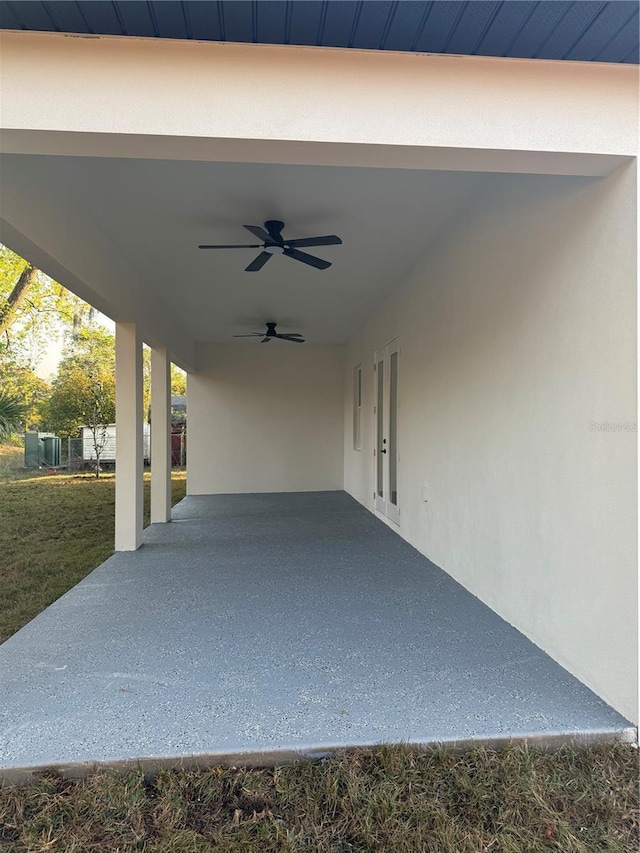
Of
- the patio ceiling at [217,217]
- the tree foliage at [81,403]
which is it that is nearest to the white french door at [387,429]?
the patio ceiling at [217,217]

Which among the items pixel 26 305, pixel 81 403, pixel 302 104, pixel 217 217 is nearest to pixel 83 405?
pixel 81 403

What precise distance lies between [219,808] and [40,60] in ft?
9.33

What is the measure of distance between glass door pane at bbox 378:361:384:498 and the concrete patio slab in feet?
7.64

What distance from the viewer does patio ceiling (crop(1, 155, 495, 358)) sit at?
3.10 m

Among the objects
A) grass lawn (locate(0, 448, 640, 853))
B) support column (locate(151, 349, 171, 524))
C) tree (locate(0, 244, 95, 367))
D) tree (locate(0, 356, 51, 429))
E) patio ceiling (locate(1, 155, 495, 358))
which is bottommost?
grass lawn (locate(0, 448, 640, 853))

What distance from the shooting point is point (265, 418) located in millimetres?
9727

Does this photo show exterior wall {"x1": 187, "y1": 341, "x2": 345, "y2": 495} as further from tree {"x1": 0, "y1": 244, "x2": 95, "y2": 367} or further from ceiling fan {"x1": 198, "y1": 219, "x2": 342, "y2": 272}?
ceiling fan {"x1": 198, "y1": 219, "x2": 342, "y2": 272}

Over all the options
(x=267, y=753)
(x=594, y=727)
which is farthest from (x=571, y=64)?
(x=267, y=753)

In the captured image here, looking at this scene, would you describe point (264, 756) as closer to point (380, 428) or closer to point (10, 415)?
point (380, 428)

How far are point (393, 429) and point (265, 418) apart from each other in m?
4.11

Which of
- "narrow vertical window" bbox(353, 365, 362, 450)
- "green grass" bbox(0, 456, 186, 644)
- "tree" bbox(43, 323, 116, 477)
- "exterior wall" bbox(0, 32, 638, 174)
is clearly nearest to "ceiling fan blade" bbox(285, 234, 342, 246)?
"exterior wall" bbox(0, 32, 638, 174)

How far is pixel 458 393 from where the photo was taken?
3.95 metres

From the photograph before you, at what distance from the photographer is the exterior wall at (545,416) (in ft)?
7.02

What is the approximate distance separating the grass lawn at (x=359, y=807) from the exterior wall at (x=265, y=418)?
793cm
